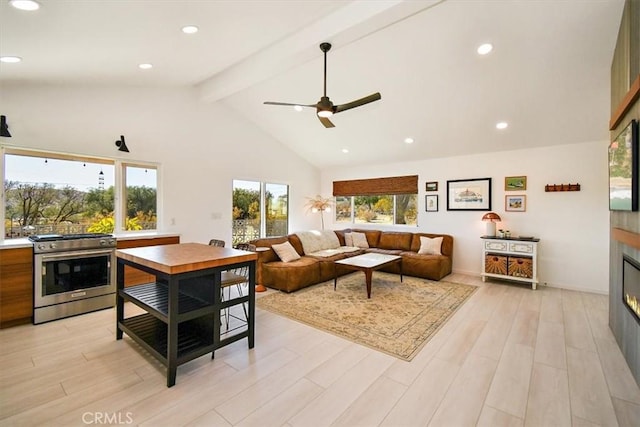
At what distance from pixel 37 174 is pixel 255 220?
3.48 metres

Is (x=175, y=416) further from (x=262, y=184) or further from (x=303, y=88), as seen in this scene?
(x=262, y=184)

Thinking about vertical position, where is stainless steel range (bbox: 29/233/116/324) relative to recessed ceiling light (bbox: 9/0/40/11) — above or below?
below

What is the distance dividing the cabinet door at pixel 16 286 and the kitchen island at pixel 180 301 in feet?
4.17

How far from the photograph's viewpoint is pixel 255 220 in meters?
6.35

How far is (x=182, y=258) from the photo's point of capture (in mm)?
2391

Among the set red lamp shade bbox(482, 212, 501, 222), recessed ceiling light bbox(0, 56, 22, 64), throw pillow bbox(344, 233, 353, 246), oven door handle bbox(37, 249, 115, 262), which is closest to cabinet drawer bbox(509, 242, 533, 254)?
red lamp shade bbox(482, 212, 501, 222)

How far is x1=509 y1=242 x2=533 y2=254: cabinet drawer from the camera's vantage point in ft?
15.8

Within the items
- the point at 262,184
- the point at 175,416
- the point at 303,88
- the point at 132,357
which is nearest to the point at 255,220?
the point at 262,184

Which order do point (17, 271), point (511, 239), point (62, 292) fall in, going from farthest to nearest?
point (511, 239)
point (62, 292)
point (17, 271)

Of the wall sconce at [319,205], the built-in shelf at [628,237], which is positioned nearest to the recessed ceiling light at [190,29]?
the built-in shelf at [628,237]

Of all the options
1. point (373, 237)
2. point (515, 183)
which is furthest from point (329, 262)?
point (515, 183)

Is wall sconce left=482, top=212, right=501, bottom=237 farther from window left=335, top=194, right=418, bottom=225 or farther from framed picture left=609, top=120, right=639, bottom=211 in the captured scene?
framed picture left=609, top=120, right=639, bottom=211

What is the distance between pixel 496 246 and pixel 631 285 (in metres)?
2.71

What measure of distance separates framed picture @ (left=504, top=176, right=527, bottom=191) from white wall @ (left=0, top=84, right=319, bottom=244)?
4510 mm
